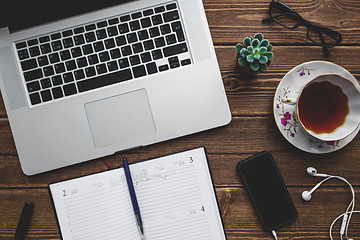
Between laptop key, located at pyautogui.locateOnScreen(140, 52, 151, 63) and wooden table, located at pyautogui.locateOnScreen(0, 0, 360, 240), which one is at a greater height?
laptop key, located at pyautogui.locateOnScreen(140, 52, 151, 63)

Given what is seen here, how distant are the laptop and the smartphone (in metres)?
0.16

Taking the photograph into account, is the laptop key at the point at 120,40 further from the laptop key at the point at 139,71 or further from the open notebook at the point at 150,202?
the open notebook at the point at 150,202

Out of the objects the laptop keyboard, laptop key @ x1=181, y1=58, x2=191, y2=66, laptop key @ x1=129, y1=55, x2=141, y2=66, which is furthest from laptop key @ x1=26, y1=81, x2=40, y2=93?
laptop key @ x1=181, y1=58, x2=191, y2=66

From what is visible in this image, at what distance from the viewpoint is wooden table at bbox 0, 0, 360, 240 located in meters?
0.79

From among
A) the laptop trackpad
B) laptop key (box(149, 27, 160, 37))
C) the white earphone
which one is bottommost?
the white earphone

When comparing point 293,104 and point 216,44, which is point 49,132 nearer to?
point 216,44

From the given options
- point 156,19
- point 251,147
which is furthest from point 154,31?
point 251,147

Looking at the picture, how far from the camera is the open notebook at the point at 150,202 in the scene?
758mm

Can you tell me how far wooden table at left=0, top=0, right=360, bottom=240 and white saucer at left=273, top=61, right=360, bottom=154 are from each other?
34mm

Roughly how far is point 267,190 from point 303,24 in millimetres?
406

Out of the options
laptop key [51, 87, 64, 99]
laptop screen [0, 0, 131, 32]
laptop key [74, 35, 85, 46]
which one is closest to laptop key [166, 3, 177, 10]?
laptop screen [0, 0, 131, 32]

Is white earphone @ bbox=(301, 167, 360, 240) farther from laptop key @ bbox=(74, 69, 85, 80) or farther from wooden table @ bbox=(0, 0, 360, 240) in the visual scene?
laptop key @ bbox=(74, 69, 85, 80)

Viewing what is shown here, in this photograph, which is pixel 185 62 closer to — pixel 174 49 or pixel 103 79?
pixel 174 49

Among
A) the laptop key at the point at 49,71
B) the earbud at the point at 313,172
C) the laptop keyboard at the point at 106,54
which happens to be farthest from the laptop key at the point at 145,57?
the earbud at the point at 313,172
